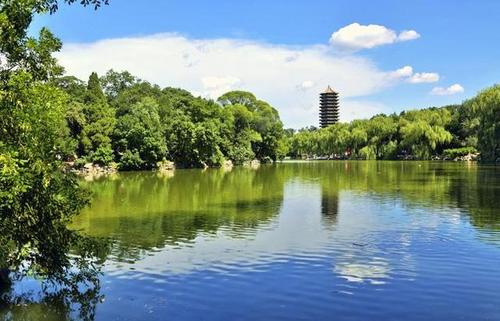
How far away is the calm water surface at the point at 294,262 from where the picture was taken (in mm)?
11500

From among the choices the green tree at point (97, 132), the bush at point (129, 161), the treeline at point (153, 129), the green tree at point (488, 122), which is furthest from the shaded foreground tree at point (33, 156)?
the green tree at point (488, 122)

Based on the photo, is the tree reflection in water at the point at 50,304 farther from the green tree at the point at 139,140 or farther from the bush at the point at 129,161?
the green tree at the point at 139,140

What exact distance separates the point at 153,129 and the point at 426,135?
57745 mm

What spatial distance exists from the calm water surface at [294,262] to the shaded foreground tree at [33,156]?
1.42 metres

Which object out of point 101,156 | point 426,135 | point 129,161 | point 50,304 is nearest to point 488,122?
point 426,135

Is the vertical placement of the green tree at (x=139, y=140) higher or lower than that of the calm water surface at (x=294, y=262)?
higher

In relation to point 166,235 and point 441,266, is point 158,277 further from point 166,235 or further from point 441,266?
point 441,266

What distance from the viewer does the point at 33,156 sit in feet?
32.6

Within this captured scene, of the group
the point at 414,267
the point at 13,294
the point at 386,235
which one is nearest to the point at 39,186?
the point at 13,294

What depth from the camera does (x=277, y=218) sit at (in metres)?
25.8

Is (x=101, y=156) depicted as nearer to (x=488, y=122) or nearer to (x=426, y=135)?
(x=488, y=122)

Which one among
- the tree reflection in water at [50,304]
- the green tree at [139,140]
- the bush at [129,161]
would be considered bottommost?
the tree reflection in water at [50,304]

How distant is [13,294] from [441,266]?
37.8ft

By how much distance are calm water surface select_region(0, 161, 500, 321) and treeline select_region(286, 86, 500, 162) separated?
56.3 meters
